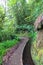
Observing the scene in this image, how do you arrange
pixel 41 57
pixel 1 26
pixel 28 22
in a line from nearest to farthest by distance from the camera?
Result: pixel 41 57 < pixel 1 26 < pixel 28 22

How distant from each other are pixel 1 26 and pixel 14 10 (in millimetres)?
8903

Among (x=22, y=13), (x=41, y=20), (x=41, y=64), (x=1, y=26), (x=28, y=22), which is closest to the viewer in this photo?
(x=41, y=64)

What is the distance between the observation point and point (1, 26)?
676 inches

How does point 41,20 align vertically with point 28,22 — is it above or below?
above

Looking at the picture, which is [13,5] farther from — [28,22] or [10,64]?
[10,64]

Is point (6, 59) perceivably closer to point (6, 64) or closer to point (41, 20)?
point (6, 64)

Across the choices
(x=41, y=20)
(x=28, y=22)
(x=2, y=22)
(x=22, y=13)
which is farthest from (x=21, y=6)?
(x=41, y=20)

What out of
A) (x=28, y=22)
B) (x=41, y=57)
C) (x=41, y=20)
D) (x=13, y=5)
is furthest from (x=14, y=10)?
(x=41, y=57)

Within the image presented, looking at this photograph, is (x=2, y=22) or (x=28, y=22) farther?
(x=28, y=22)

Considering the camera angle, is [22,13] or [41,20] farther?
[22,13]

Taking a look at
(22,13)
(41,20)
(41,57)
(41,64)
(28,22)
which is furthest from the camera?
(22,13)

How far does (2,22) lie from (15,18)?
869 cm

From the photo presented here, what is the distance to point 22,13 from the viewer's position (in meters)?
25.6

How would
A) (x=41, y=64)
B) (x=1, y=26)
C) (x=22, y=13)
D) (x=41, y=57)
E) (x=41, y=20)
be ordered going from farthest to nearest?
1. (x=22, y=13)
2. (x=1, y=26)
3. (x=41, y=20)
4. (x=41, y=57)
5. (x=41, y=64)
